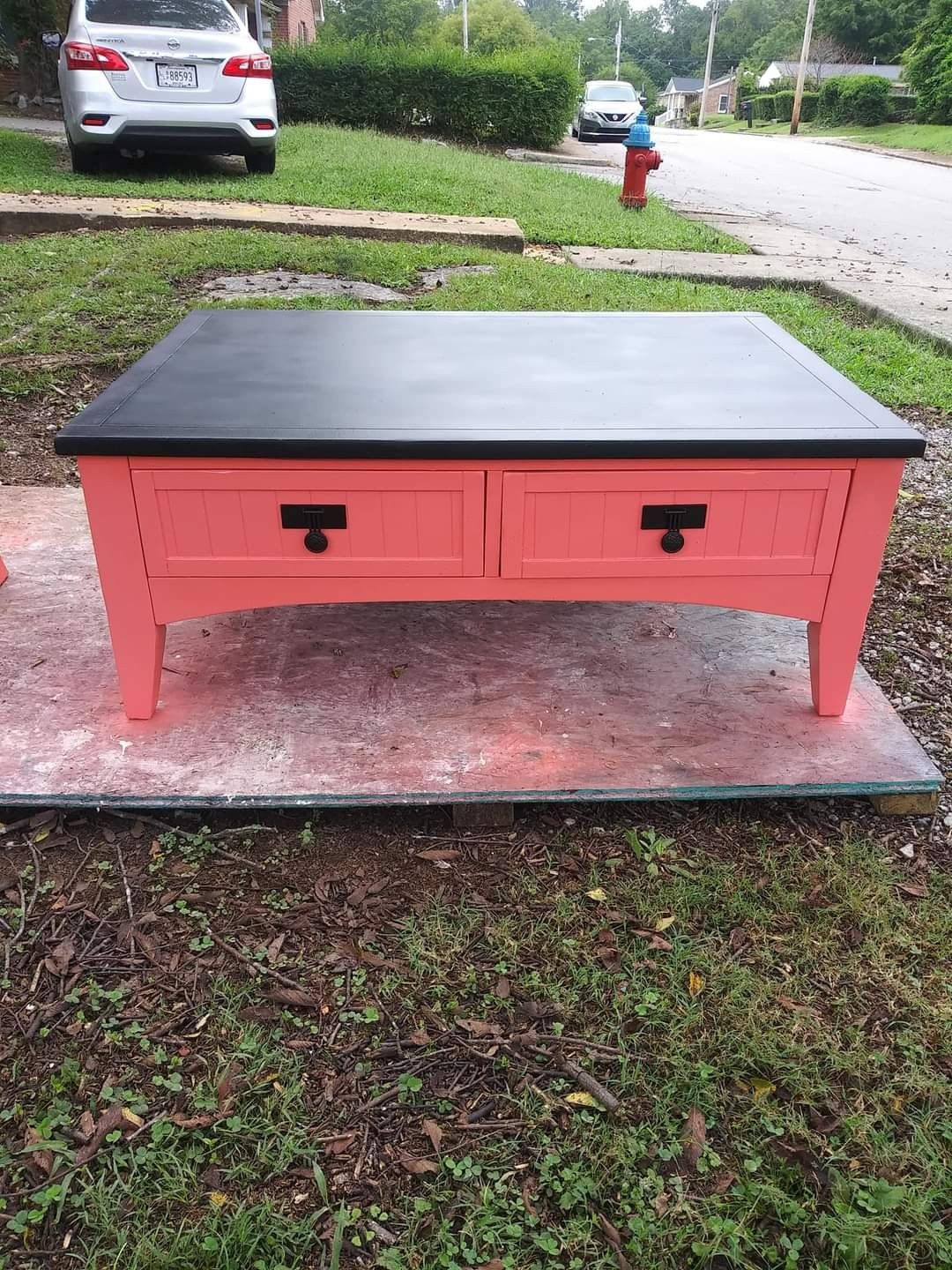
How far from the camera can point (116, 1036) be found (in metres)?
1.76

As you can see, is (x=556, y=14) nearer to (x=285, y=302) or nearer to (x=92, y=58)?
(x=92, y=58)

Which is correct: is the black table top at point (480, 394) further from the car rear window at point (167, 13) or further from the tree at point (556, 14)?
the tree at point (556, 14)

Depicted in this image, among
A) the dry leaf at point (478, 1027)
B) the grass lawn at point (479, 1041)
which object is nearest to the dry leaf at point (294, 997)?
the grass lawn at point (479, 1041)

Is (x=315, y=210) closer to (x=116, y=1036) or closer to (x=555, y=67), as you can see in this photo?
(x=116, y=1036)

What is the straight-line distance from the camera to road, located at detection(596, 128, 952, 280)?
32.8ft

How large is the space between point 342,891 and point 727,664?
1308 millimetres

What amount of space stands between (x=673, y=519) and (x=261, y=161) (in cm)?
927

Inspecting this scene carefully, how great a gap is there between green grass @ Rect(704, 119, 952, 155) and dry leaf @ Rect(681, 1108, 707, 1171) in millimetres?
26035

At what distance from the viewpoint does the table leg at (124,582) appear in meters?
2.12

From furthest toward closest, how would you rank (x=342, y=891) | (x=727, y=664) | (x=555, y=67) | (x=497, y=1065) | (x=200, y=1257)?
(x=555, y=67), (x=727, y=664), (x=342, y=891), (x=497, y=1065), (x=200, y=1257)

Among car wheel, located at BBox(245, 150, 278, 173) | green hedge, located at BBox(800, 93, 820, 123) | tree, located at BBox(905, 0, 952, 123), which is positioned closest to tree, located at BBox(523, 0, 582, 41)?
green hedge, located at BBox(800, 93, 820, 123)

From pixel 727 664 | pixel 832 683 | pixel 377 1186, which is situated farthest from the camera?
pixel 727 664

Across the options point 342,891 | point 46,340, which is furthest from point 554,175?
point 342,891

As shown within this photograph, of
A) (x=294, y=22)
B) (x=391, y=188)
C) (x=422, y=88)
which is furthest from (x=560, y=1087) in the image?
(x=294, y=22)
